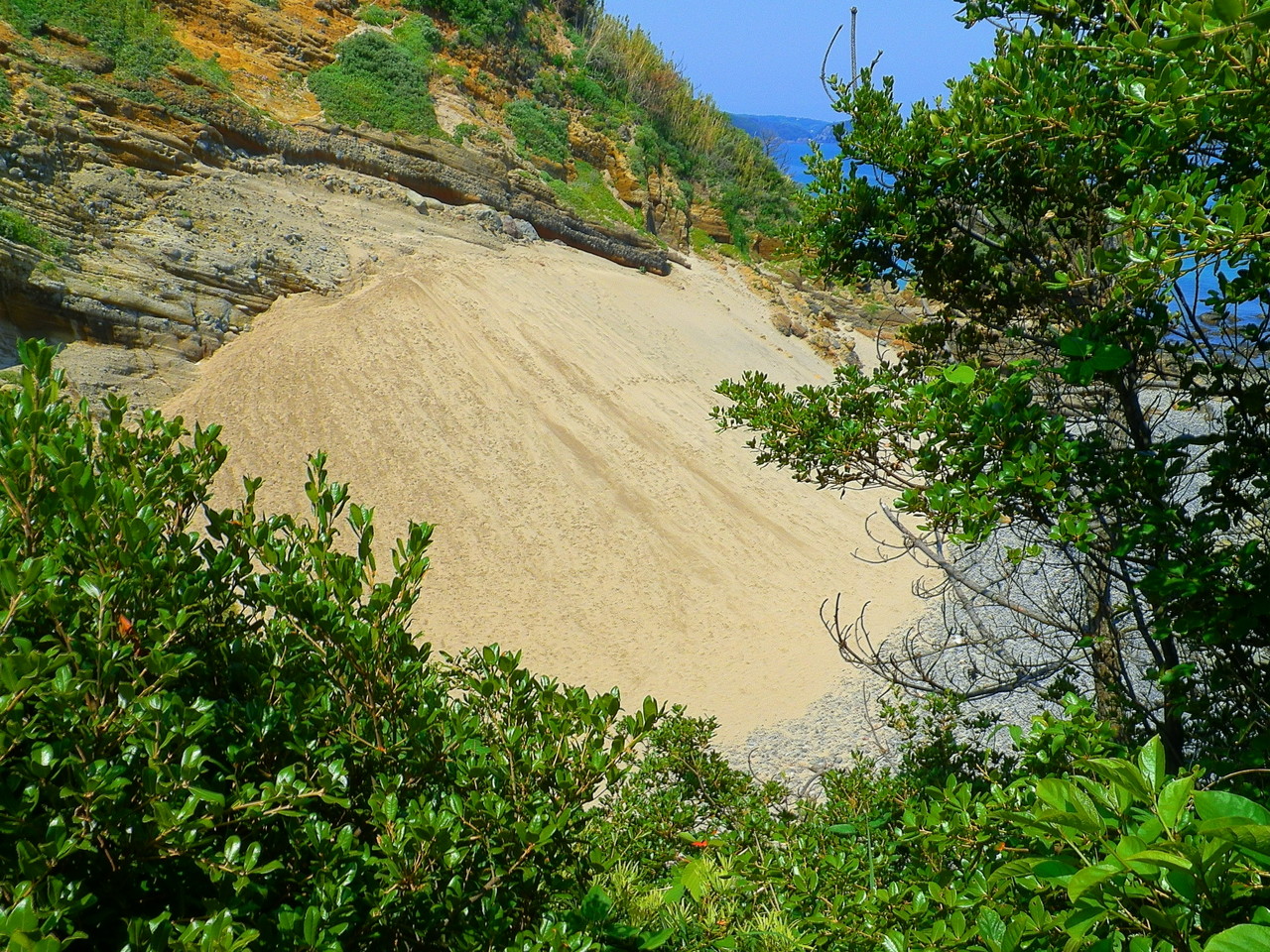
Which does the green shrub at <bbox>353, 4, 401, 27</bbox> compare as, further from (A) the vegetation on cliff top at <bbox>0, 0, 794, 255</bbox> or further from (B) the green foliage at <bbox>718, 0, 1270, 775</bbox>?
(B) the green foliage at <bbox>718, 0, 1270, 775</bbox>

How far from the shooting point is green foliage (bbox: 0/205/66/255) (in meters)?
10.2

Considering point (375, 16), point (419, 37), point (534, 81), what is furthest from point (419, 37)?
point (534, 81)

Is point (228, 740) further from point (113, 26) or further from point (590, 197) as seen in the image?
point (590, 197)

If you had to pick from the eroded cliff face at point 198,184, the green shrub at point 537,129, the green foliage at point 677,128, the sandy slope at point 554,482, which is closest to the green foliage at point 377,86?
the eroded cliff face at point 198,184

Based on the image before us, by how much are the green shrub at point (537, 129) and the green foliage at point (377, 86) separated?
257cm

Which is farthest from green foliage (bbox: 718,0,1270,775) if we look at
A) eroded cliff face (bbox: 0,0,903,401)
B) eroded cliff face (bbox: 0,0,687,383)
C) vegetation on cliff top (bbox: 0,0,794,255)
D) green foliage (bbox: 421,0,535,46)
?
green foliage (bbox: 421,0,535,46)

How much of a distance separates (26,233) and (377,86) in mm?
9204

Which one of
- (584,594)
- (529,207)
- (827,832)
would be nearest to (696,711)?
(584,594)

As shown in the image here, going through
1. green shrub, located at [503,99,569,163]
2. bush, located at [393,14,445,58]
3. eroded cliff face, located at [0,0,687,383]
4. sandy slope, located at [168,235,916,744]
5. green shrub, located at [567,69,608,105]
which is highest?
green shrub, located at [567,69,608,105]

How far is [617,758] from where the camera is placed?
2.13 meters

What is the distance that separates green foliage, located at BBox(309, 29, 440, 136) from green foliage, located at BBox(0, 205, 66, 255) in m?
7.16

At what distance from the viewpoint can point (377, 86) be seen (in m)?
17.7

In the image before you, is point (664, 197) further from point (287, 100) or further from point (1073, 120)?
point (1073, 120)

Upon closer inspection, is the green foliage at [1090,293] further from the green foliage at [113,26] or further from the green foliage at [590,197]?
the green foliage at [590,197]
